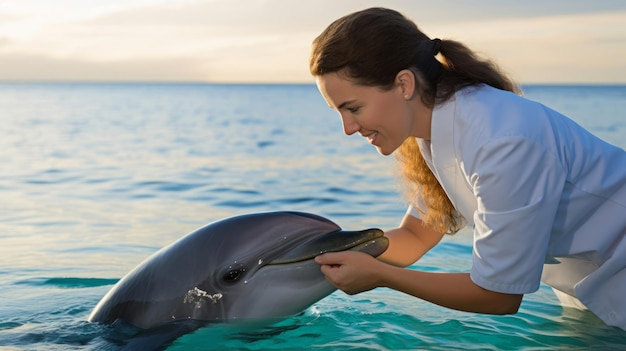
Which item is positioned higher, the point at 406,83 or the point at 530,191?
the point at 406,83

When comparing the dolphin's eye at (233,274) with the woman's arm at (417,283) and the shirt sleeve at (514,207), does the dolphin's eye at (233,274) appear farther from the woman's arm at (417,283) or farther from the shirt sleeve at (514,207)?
the shirt sleeve at (514,207)

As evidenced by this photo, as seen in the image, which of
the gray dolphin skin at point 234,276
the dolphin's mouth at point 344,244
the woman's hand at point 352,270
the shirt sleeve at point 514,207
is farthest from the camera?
the gray dolphin skin at point 234,276

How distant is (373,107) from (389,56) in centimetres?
26

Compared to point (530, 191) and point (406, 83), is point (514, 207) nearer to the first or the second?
point (530, 191)

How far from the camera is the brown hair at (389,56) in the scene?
149 inches

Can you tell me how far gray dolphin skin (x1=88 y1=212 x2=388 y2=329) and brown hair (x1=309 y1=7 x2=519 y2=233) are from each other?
942mm

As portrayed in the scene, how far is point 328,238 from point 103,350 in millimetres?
1365

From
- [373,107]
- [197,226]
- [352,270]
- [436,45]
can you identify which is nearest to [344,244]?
→ [352,270]

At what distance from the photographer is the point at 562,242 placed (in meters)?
4.17

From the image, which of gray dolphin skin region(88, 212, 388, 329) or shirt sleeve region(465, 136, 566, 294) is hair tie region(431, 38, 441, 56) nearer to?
shirt sleeve region(465, 136, 566, 294)

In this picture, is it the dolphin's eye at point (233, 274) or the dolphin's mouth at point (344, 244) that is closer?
the dolphin's mouth at point (344, 244)

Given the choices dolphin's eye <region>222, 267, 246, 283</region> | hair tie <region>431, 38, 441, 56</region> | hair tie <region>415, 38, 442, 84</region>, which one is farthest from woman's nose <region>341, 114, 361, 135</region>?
dolphin's eye <region>222, 267, 246, 283</region>

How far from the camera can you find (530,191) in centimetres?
372

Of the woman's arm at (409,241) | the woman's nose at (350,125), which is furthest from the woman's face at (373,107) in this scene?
the woman's arm at (409,241)
